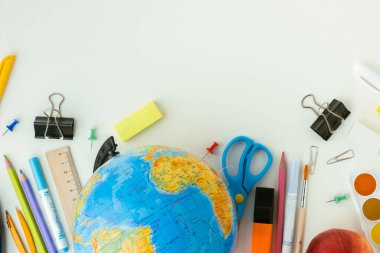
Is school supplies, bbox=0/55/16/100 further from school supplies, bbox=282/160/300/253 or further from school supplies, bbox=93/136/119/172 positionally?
school supplies, bbox=282/160/300/253

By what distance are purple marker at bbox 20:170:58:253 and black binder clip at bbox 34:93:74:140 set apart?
0.11 m

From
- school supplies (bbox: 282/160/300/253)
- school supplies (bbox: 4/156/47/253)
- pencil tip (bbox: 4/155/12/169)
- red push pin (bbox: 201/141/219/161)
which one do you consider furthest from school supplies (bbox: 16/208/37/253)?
school supplies (bbox: 282/160/300/253)

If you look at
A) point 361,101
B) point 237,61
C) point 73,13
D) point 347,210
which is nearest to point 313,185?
point 347,210

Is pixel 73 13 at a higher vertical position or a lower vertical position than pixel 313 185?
Result: higher

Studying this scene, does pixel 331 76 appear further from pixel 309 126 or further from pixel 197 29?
pixel 197 29

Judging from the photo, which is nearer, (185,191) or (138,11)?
(185,191)

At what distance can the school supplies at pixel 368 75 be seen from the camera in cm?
94

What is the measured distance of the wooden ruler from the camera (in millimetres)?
1052

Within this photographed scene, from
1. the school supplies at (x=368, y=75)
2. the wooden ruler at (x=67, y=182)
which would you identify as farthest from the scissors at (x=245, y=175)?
the wooden ruler at (x=67, y=182)

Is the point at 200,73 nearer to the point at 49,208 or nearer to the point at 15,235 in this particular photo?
the point at 49,208

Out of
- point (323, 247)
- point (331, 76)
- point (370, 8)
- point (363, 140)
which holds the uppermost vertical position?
point (370, 8)

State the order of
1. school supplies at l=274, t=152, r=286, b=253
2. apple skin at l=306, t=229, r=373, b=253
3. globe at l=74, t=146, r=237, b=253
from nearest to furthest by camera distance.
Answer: globe at l=74, t=146, r=237, b=253 < apple skin at l=306, t=229, r=373, b=253 < school supplies at l=274, t=152, r=286, b=253

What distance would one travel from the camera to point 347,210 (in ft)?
3.15

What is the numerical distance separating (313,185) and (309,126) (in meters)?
0.13
